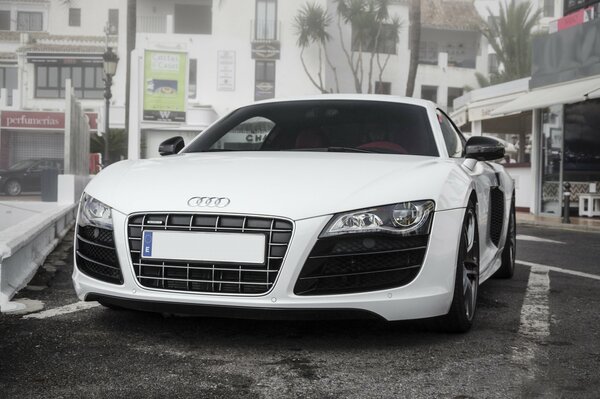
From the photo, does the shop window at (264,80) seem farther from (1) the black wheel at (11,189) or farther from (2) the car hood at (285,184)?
(2) the car hood at (285,184)

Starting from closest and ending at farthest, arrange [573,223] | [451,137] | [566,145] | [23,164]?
[451,137], [23,164], [573,223], [566,145]

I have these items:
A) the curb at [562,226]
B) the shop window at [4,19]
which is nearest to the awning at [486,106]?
the curb at [562,226]

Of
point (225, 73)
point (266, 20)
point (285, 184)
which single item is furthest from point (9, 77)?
point (285, 184)

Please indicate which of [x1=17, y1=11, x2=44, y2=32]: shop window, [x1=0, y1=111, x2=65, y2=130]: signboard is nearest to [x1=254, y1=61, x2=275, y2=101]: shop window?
[x1=17, y1=11, x2=44, y2=32]: shop window

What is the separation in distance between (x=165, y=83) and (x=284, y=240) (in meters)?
29.9

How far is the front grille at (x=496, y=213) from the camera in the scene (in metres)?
5.23

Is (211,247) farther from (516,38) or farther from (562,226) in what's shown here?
(516,38)

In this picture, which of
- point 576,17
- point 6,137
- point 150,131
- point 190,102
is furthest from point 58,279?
point 190,102

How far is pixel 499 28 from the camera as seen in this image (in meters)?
45.2

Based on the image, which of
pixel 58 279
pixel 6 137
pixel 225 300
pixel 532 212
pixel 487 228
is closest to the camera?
pixel 225 300

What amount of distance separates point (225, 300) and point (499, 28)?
44451 mm

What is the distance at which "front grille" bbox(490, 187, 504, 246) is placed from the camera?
17.2 feet

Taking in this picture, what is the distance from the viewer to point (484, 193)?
4.77 metres

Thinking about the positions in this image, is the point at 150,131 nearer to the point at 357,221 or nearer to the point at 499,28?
the point at 499,28
